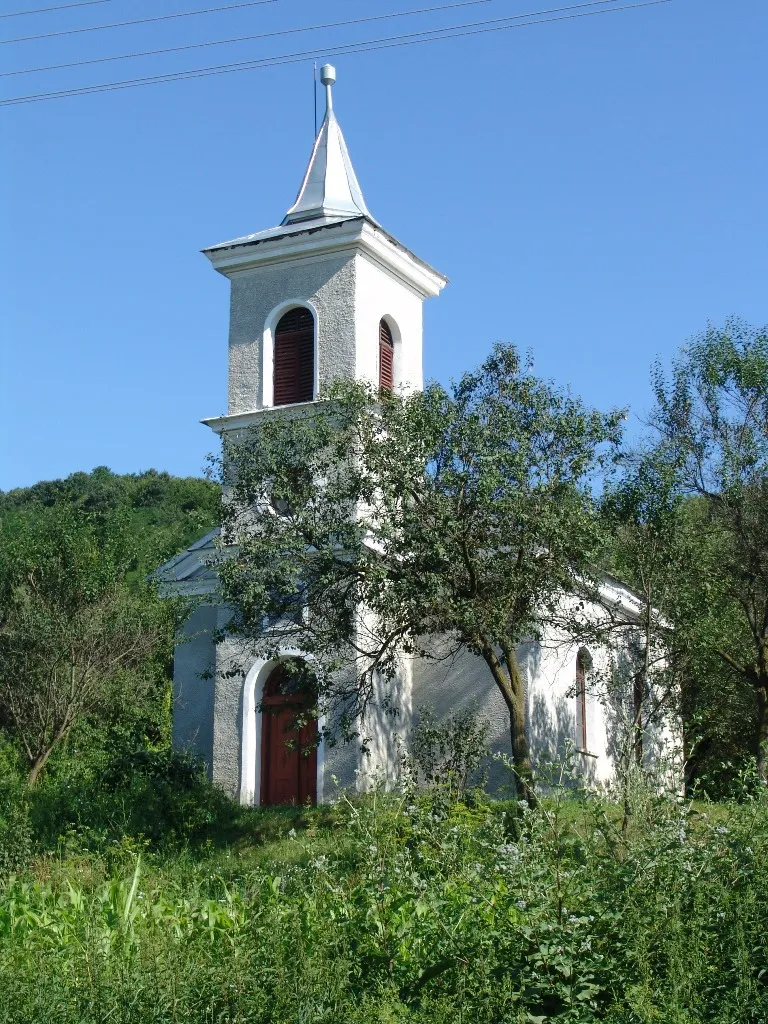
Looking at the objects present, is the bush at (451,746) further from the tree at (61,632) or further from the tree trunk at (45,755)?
the tree trunk at (45,755)

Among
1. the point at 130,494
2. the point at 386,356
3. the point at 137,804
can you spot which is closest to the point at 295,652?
the point at 137,804

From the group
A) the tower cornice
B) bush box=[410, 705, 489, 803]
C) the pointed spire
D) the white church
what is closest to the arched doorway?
the white church

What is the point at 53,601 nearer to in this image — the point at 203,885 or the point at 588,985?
the point at 203,885

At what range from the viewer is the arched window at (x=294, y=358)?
2267 centimetres

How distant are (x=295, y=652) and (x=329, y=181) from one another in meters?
10.0

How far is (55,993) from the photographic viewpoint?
7.80 meters

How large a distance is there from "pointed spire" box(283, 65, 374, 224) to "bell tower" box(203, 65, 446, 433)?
20 cm

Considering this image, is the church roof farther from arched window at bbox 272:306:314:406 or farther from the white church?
→ arched window at bbox 272:306:314:406

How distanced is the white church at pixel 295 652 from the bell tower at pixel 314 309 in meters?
0.03

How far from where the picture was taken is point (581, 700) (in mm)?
22922

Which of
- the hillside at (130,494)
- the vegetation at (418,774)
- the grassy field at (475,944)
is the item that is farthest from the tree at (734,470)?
the hillside at (130,494)

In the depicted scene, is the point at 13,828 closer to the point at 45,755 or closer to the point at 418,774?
the point at 418,774

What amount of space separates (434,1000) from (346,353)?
15.9m

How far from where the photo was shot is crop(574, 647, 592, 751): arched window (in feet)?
72.1
